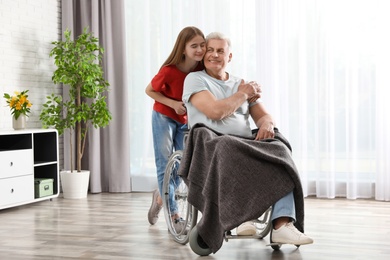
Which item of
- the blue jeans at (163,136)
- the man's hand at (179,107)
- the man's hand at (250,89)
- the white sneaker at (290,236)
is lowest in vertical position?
the white sneaker at (290,236)

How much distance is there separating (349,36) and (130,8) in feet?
6.31

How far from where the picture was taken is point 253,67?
5184mm

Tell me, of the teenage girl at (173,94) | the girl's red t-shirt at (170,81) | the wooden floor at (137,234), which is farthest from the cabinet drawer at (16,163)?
the girl's red t-shirt at (170,81)

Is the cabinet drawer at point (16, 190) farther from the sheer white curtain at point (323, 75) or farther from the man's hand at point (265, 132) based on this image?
the man's hand at point (265, 132)

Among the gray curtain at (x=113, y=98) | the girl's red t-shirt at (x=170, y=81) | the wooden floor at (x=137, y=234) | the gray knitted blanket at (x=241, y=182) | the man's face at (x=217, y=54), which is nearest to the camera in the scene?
the gray knitted blanket at (x=241, y=182)

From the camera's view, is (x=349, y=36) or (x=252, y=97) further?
(x=349, y=36)

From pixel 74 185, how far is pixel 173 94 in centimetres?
201

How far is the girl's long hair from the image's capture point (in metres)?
3.34

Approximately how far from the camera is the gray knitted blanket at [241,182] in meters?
2.68

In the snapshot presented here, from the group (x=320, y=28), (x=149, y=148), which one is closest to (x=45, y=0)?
(x=149, y=148)

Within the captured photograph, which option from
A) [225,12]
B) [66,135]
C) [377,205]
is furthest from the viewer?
[66,135]

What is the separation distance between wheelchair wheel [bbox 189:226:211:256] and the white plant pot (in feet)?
8.17

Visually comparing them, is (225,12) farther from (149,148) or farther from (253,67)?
(149,148)

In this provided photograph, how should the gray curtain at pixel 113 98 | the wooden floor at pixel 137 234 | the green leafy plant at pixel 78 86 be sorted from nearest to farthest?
1. the wooden floor at pixel 137 234
2. the green leafy plant at pixel 78 86
3. the gray curtain at pixel 113 98
